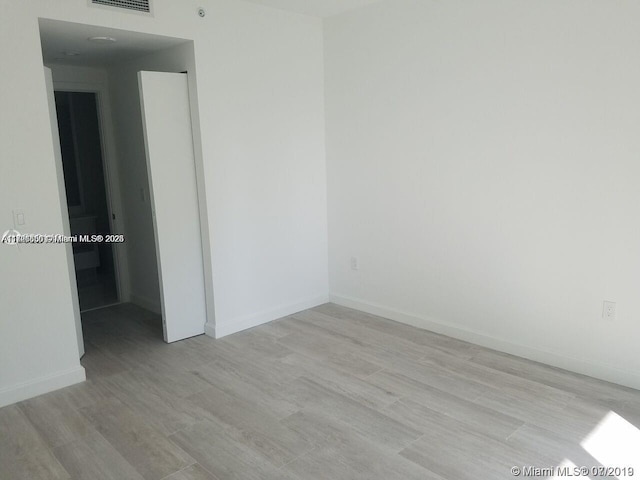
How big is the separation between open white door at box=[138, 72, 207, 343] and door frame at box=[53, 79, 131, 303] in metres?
1.57

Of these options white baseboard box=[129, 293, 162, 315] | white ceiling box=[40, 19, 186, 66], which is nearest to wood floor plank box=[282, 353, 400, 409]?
white baseboard box=[129, 293, 162, 315]

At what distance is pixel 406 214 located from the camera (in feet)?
14.2

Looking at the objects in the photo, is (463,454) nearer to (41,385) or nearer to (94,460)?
(94,460)

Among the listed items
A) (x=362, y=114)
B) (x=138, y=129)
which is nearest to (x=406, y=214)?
(x=362, y=114)

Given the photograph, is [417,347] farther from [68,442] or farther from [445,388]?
[68,442]

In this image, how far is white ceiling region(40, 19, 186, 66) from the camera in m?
3.35

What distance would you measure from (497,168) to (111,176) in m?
4.00

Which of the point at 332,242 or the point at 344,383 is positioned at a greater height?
the point at 332,242

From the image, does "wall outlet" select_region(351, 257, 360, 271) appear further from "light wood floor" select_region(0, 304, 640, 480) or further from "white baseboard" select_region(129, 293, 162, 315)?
"white baseboard" select_region(129, 293, 162, 315)

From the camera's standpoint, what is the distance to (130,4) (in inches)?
134

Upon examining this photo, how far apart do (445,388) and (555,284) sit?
1.10 meters

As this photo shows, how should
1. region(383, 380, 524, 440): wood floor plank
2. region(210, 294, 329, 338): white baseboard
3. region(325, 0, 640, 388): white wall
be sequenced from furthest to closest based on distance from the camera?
region(210, 294, 329, 338): white baseboard
region(325, 0, 640, 388): white wall
region(383, 380, 524, 440): wood floor plank

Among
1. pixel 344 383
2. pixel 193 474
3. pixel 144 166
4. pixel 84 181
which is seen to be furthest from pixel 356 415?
pixel 84 181

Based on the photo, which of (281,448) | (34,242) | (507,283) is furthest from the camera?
(507,283)
